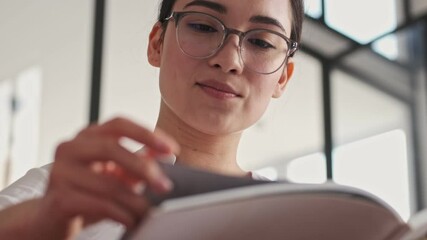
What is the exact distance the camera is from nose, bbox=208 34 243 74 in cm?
117

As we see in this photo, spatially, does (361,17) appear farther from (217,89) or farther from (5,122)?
(217,89)

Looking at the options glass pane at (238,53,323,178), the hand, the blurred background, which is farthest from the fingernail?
glass pane at (238,53,323,178)

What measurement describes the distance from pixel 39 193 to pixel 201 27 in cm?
40

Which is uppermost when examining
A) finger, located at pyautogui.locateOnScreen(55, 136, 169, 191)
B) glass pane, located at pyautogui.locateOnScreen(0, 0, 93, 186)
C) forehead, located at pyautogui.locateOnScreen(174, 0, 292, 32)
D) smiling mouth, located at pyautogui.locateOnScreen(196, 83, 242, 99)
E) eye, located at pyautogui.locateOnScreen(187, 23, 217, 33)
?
glass pane, located at pyautogui.locateOnScreen(0, 0, 93, 186)

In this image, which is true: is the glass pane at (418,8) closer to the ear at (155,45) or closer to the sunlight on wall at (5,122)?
the sunlight on wall at (5,122)

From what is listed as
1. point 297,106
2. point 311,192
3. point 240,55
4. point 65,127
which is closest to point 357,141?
point 297,106

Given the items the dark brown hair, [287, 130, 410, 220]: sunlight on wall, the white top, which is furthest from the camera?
[287, 130, 410, 220]: sunlight on wall

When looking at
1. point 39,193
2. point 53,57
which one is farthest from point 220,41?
point 53,57

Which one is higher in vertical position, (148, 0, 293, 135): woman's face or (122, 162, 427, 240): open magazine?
(148, 0, 293, 135): woman's face

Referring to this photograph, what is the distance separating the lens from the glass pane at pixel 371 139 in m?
4.26

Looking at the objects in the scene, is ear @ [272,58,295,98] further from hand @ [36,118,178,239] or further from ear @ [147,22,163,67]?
hand @ [36,118,178,239]

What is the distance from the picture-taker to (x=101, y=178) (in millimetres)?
623

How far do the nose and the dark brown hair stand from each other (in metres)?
0.17

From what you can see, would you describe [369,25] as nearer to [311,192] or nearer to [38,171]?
[38,171]
